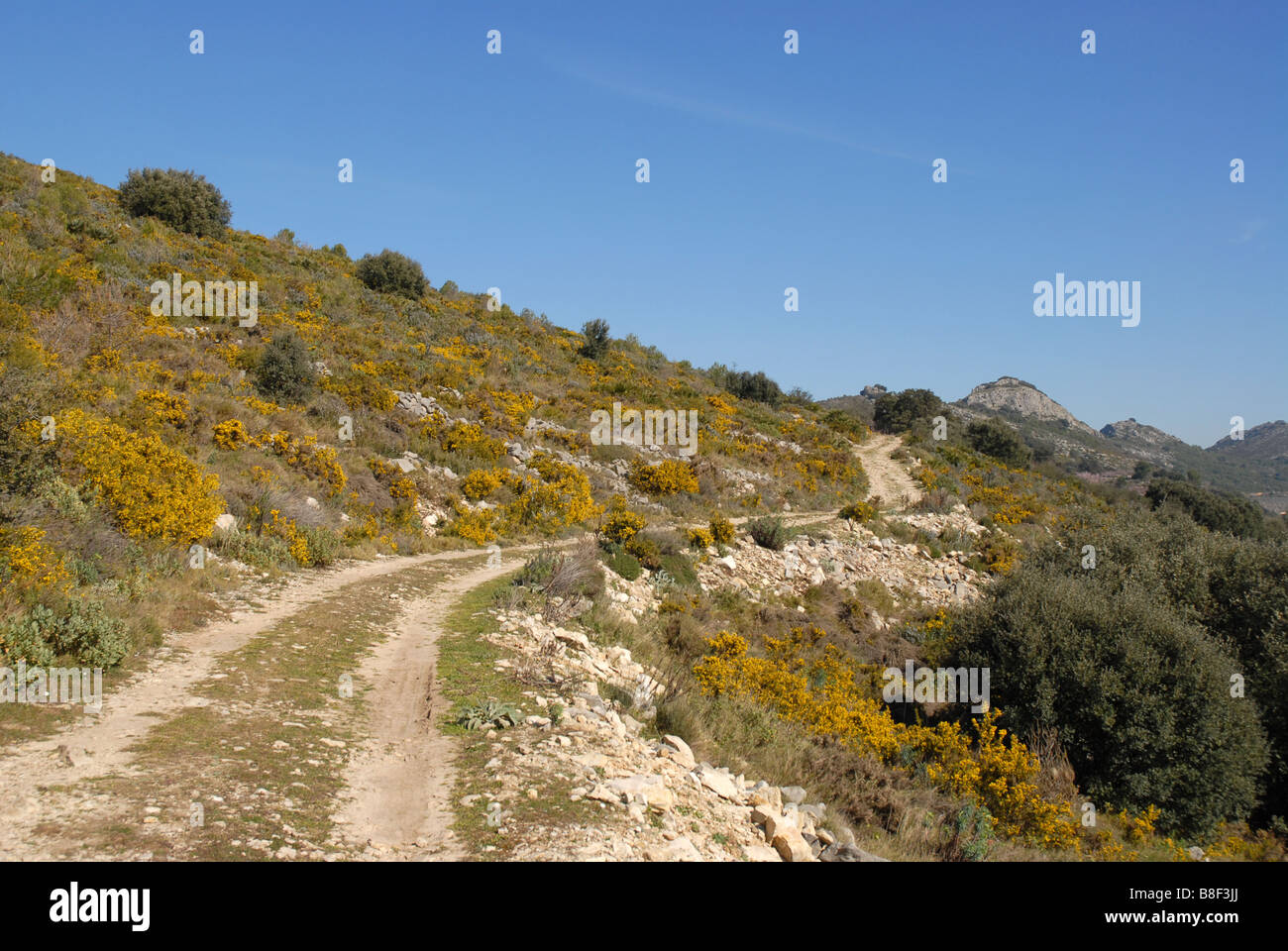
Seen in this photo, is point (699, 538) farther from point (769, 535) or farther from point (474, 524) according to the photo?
point (474, 524)

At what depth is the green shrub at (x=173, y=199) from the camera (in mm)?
32625

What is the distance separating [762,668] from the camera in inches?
436

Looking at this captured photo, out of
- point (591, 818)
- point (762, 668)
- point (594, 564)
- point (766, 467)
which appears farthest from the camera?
point (766, 467)

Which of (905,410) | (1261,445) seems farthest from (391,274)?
(1261,445)

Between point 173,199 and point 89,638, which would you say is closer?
point 89,638

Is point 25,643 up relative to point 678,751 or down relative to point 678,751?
up

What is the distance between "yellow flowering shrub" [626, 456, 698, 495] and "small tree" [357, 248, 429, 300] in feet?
75.1

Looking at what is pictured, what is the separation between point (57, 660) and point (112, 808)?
2937mm

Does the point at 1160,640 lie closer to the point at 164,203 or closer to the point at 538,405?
the point at 538,405

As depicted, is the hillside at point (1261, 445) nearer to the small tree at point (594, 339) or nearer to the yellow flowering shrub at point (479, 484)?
the small tree at point (594, 339)

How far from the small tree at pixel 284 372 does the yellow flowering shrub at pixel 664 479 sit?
10.8m

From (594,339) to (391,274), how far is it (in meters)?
12.6

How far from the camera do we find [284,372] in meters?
20.5
